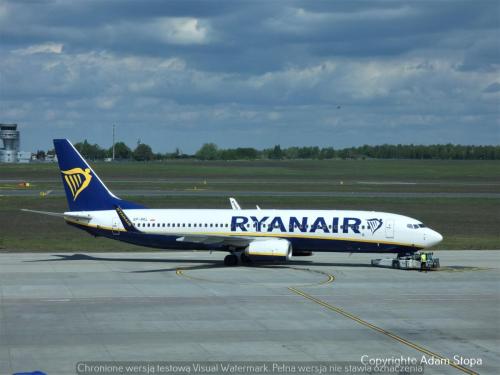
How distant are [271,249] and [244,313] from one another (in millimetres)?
13835

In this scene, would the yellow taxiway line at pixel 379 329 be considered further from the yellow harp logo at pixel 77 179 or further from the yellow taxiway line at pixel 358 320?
the yellow harp logo at pixel 77 179

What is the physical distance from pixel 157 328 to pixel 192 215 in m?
20.3

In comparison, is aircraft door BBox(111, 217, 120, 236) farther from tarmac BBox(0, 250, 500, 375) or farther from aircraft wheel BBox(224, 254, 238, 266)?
aircraft wheel BBox(224, 254, 238, 266)

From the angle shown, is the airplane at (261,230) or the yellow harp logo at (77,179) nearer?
the airplane at (261,230)

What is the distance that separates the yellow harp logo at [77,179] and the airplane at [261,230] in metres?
1.44

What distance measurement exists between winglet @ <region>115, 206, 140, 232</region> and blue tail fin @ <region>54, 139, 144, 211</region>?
3.69 m

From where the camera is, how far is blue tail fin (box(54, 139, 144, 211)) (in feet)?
168

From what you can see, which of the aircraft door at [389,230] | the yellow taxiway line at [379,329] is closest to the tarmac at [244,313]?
the yellow taxiway line at [379,329]

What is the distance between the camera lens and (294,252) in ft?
161

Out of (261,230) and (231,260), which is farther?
(231,260)

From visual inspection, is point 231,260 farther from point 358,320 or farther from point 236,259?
point 358,320

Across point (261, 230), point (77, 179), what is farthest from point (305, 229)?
point (77, 179)

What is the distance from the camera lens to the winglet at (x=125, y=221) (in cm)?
4666

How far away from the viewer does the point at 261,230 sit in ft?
158
